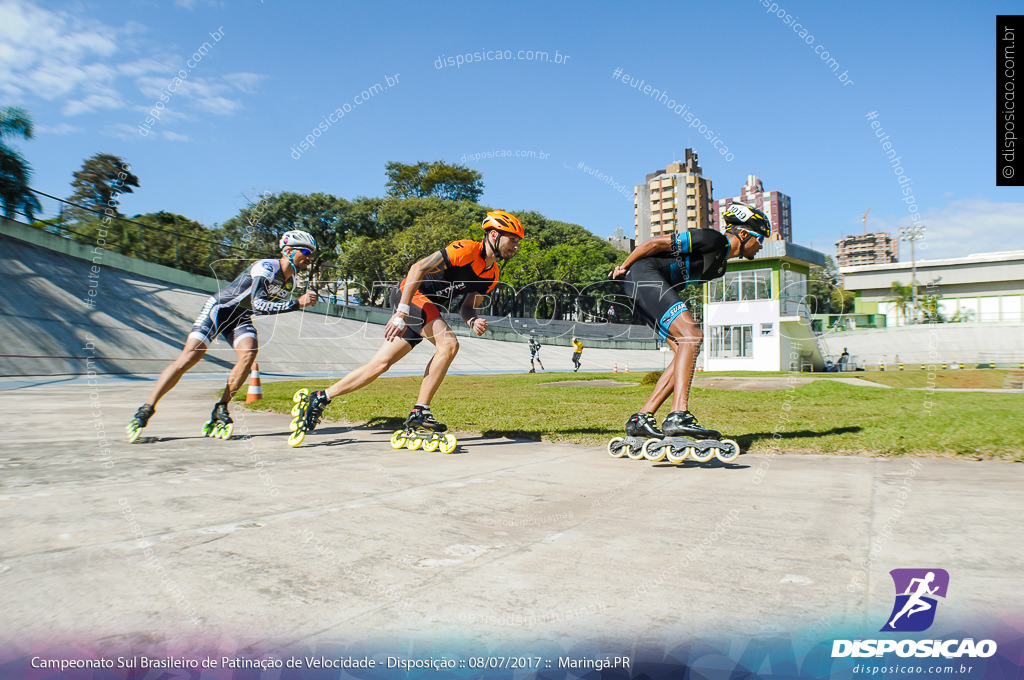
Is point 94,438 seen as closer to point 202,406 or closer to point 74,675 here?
point 202,406

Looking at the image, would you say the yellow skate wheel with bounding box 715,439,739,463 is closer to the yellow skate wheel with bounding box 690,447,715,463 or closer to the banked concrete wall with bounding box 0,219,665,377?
the yellow skate wheel with bounding box 690,447,715,463

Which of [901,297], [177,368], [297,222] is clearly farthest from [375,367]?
[901,297]

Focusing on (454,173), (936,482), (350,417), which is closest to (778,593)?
(936,482)

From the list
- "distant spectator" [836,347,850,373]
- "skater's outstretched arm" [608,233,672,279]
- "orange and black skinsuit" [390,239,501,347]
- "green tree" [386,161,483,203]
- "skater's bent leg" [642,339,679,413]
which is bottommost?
"distant spectator" [836,347,850,373]

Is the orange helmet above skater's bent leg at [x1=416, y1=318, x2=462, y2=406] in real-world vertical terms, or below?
above

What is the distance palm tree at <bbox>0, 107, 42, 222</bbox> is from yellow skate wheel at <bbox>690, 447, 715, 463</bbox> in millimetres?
30485

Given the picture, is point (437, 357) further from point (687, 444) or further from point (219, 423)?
point (687, 444)

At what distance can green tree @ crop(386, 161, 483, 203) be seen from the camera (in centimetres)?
7338

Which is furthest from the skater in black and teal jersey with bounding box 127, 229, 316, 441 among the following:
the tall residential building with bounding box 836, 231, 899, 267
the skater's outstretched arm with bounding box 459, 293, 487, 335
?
the tall residential building with bounding box 836, 231, 899, 267

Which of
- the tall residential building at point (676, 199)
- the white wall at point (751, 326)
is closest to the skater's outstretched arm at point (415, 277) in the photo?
the white wall at point (751, 326)

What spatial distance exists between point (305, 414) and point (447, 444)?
1.38m

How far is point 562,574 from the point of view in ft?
6.79

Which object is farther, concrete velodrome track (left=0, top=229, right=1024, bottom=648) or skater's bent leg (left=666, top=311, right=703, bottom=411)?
skater's bent leg (left=666, top=311, right=703, bottom=411)

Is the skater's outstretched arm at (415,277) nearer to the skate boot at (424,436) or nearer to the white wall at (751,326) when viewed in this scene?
the skate boot at (424,436)
